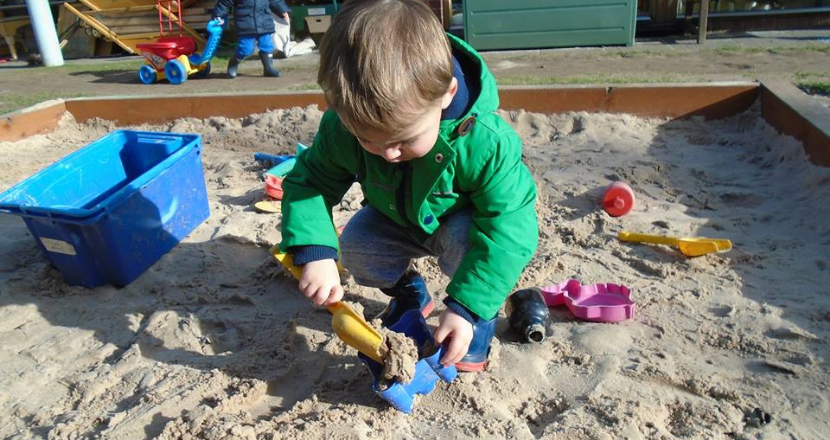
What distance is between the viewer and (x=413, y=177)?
1545 mm

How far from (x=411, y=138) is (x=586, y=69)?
3.79 metres

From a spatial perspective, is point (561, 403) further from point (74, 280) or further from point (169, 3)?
point (169, 3)

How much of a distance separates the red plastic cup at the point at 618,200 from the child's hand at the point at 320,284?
1.28m

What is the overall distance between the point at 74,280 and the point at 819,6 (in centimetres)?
691

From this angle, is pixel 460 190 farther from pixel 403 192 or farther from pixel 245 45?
pixel 245 45

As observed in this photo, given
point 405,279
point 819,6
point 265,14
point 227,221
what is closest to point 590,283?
point 405,279

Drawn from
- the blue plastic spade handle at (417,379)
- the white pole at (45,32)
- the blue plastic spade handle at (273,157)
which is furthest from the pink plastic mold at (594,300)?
the white pole at (45,32)

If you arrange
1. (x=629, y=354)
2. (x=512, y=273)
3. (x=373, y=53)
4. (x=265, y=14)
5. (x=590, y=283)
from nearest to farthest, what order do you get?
(x=373, y=53), (x=512, y=273), (x=629, y=354), (x=590, y=283), (x=265, y=14)

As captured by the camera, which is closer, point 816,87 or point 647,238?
point 647,238

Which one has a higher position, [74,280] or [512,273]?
[512,273]

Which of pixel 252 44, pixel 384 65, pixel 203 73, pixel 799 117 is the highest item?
pixel 384 65

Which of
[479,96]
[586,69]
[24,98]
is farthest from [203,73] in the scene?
[479,96]

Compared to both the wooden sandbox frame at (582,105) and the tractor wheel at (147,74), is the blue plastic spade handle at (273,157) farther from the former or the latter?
the tractor wheel at (147,74)

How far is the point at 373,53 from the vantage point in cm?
118
